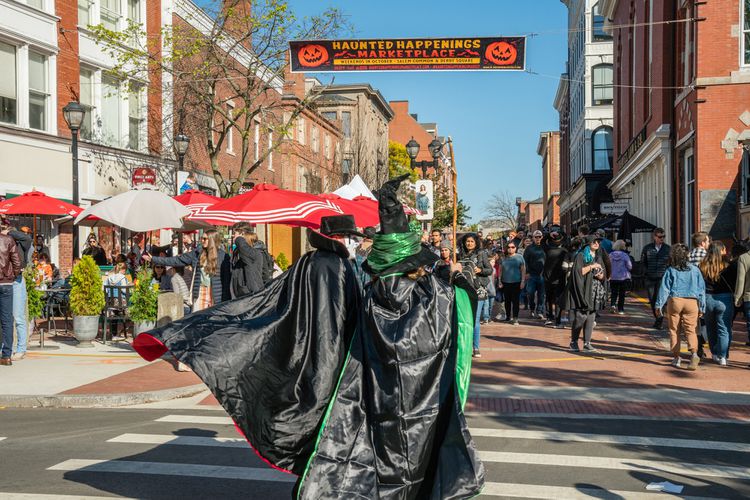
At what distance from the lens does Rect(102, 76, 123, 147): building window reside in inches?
940


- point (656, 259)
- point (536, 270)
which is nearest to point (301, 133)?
point (536, 270)

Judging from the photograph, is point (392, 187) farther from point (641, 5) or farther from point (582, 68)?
point (582, 68)

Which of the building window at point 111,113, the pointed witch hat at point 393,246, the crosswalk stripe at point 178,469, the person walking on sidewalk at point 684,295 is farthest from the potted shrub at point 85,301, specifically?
the building window at point 111,113

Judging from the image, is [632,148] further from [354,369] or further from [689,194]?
[354,369]

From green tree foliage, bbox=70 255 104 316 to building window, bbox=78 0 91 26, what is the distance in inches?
484

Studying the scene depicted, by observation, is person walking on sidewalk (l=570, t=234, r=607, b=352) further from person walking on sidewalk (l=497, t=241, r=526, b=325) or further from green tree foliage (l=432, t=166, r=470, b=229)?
green tree foliage (l=432, t=166, r=470, b=229)

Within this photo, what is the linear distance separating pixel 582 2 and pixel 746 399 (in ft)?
157

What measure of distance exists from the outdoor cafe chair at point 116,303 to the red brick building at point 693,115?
1397 cm

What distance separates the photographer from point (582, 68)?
51.3m

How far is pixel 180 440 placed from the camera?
693cm

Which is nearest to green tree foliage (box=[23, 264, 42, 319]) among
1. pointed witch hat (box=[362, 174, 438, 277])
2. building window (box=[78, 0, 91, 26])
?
pointed witch hat (box=[362, 174, 438, 277])

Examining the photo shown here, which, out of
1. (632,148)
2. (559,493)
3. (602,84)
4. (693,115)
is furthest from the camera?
(602,84)

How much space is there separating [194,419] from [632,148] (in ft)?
93.0

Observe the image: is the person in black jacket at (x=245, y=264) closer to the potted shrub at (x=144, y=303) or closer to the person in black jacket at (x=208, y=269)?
the person in black jacket at (x=208, y=269)
